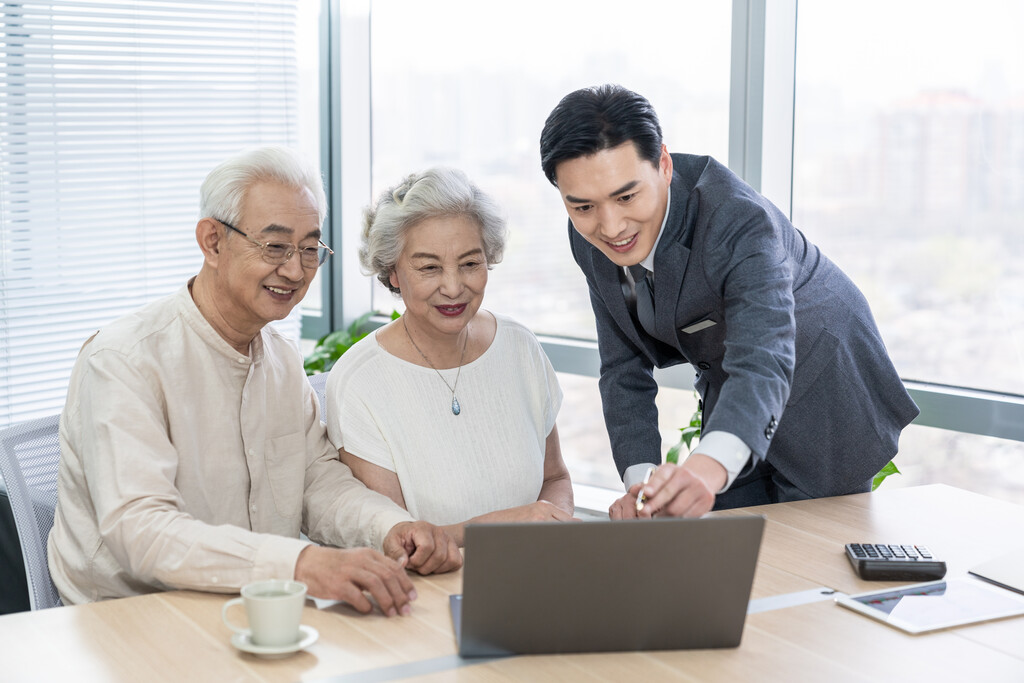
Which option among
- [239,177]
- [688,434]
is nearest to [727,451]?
[239,177]

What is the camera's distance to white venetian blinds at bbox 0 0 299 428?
11.9ft

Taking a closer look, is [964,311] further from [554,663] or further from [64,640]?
[64,640]

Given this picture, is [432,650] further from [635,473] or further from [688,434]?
[688,434]

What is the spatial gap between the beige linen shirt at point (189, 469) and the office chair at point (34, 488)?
0.21 feet

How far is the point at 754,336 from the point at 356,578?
80 cm

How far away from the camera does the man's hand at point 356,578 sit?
149 cm

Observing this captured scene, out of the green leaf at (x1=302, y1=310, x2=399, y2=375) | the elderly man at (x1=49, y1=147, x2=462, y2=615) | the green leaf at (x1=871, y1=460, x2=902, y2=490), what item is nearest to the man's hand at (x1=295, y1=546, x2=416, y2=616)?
the elderly man at (x1=49, y1=147, x2=462, y2=615)

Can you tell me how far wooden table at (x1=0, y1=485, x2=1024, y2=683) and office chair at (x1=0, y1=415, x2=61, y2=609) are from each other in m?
0.47

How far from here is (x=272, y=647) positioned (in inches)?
51.6

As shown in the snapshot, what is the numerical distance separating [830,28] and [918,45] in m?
0.28

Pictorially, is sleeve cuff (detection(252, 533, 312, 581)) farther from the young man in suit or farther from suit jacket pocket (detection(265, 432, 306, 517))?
the young man in suit

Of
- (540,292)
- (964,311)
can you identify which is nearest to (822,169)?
(964,311)

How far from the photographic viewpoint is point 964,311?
282 cm

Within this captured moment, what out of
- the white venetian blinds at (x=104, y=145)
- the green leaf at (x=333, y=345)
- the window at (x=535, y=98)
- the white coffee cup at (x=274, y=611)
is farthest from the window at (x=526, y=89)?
the white coffee cup at (x=274, y=611)
